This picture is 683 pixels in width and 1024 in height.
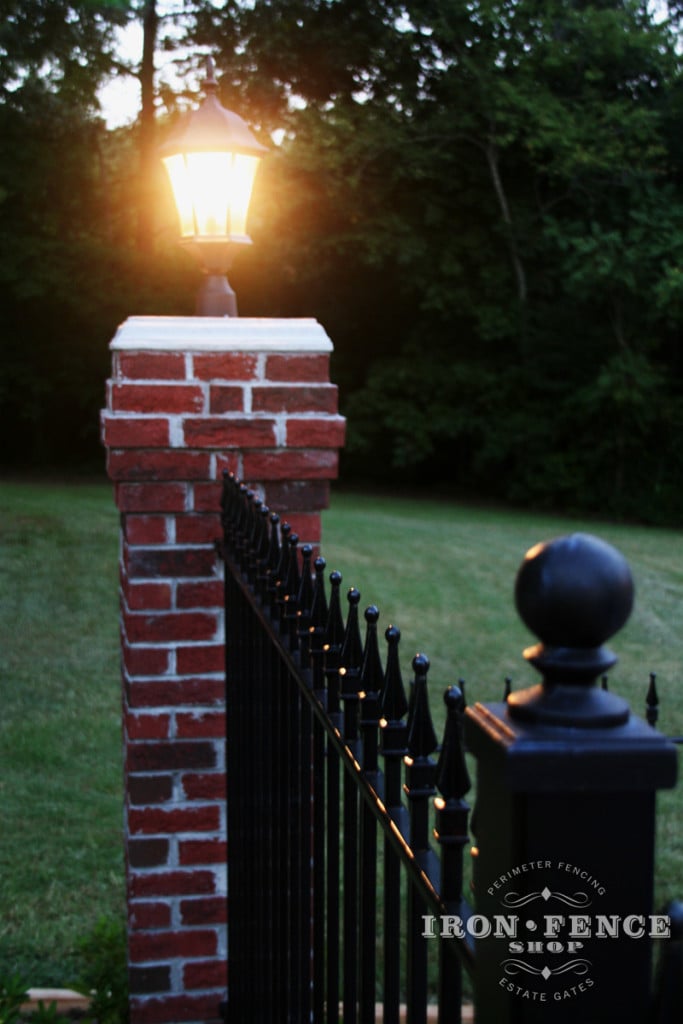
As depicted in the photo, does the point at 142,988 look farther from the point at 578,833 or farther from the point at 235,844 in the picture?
the point at 578,833

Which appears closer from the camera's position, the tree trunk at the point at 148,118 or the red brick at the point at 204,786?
the red brick at the point at 204,786

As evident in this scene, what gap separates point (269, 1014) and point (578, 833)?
148 centimetres

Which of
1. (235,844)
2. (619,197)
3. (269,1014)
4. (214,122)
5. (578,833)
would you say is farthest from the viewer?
(619,197)

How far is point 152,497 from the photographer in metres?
2.90

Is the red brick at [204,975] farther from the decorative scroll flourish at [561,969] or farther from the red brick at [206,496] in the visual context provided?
the decorative scroll flourish at [561,969]

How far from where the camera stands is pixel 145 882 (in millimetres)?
3037

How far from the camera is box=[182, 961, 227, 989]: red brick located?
3113mm

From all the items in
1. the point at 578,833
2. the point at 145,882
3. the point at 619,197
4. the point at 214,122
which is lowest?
the point at 145,882

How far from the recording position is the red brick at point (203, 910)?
10.1 feet

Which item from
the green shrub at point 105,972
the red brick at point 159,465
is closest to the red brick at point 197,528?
the red brick at point 159,465

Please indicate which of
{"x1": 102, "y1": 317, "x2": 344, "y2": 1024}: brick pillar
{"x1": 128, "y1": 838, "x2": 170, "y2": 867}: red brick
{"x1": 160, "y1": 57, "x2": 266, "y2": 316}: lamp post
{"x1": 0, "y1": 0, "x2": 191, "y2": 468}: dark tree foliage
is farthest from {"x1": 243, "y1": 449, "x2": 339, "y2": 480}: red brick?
{"x1": 0, "y1": 0, "x2": 191, "y2": 468}: dark tree foliage

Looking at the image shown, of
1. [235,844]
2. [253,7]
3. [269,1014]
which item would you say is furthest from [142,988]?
[253,7]

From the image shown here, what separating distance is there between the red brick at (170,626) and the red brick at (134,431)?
18.4 inches

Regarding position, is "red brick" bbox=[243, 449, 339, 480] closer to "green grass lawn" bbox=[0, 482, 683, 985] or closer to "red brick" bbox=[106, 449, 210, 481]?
"red brick" bbox=[106, 449, 210, 481]
